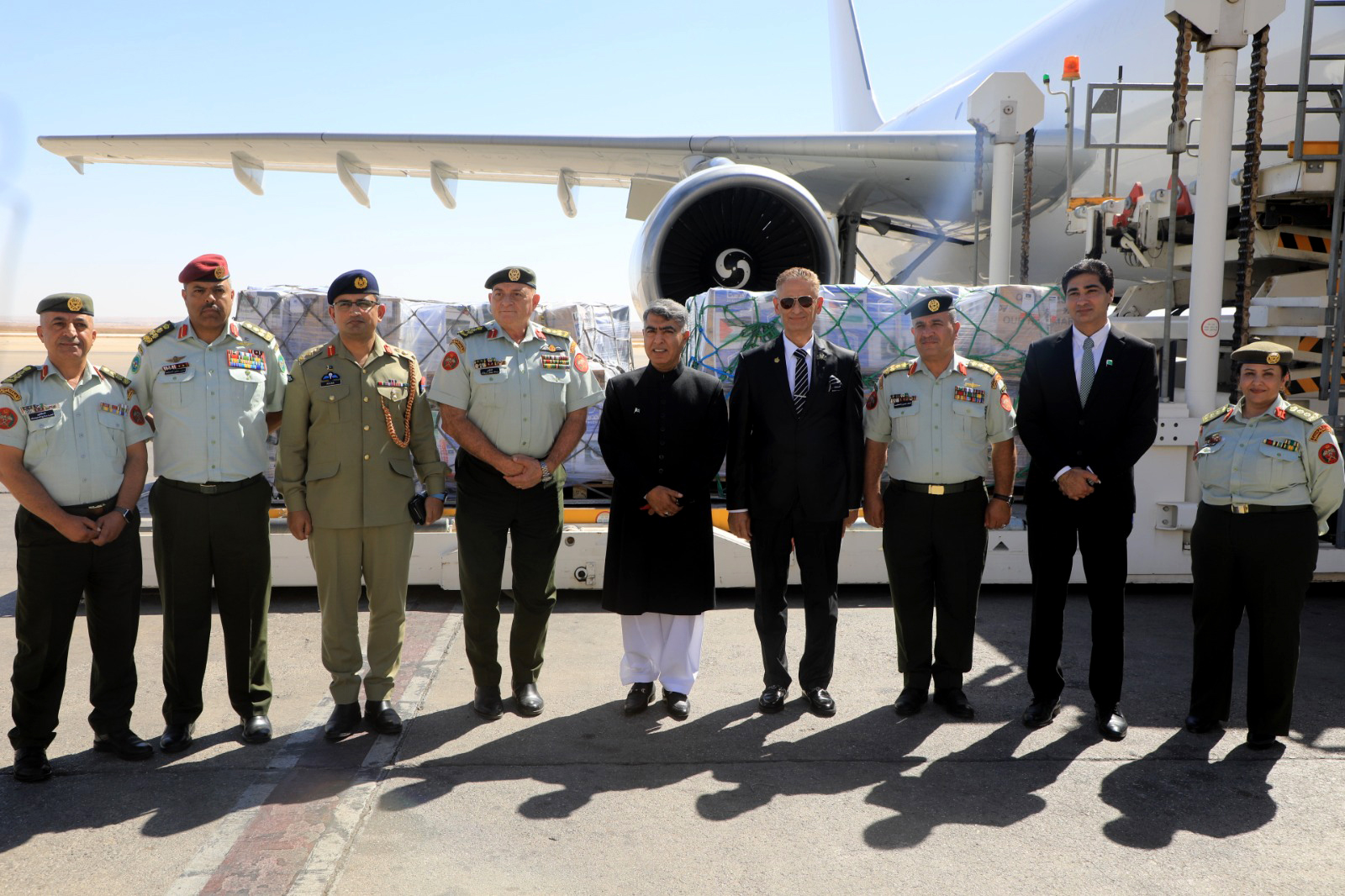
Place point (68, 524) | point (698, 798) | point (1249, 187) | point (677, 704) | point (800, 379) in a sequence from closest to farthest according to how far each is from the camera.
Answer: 1. point (698, 798)
2. point (68, 524)
3. point (677, 704)
4. point (800, 379)
5. point (1249, 187)

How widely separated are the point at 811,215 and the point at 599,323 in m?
2.29

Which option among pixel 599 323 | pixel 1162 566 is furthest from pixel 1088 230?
pixel 599 323

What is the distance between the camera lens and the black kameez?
4.02 metres

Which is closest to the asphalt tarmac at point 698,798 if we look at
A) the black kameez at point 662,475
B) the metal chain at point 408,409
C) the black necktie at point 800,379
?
the black kameez at point 662,475

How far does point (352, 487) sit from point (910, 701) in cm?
229

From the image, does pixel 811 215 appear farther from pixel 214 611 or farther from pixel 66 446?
pixel 66 446

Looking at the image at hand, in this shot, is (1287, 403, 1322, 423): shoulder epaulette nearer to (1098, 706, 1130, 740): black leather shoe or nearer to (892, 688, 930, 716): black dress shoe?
(1098, 706, 1130, 740): black leather shoe

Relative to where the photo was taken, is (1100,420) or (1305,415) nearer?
(1305,415)

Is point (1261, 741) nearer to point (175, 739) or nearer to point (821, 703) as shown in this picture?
point (821, 703)

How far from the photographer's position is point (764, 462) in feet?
13.4

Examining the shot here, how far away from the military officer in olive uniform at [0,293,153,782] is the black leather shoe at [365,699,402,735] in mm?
729

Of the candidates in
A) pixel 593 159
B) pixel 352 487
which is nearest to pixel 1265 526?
pixel 352 487

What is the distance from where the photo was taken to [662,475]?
13.2 feet

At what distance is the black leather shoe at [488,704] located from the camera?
392 cm
